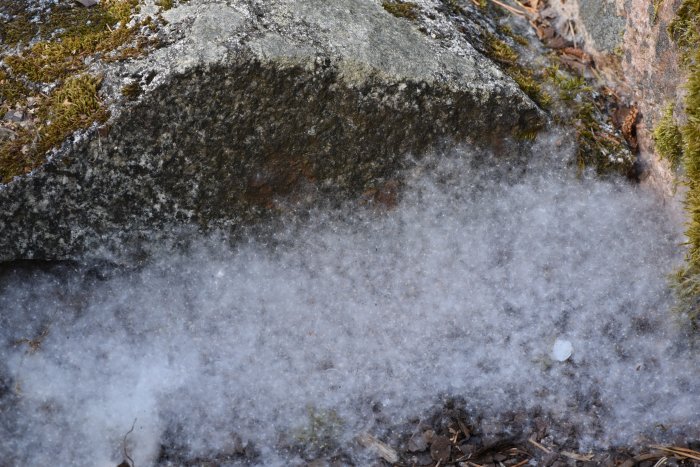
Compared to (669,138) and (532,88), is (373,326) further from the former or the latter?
(669,138)

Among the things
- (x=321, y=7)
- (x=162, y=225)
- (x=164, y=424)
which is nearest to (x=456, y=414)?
(x=164, y=424)

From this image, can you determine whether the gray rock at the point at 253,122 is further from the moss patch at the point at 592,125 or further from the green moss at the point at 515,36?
the green moss at the point at 515,36

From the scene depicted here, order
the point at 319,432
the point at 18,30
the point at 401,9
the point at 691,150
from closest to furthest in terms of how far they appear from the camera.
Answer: the point at 691,150 < the point at 319,432 < the point at 18,30 < the point at 401,9

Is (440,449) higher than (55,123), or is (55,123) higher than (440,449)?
(55,123)

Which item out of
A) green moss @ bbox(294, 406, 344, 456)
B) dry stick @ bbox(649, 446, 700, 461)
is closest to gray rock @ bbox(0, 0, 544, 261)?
green moss @ bbox(294, 406, 344, 456)

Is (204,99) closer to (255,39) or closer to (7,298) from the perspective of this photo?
(255,39)

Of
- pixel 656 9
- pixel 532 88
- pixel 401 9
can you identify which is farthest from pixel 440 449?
pixel 656 9
